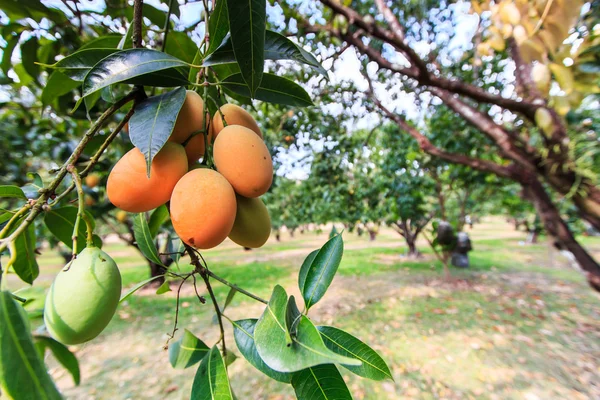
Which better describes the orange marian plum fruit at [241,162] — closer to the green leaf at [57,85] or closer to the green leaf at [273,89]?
the green leaf at [273,89]

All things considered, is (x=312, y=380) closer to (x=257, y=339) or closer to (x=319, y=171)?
(x=257, y=339)

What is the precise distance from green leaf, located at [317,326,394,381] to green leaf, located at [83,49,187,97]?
429 millimetres

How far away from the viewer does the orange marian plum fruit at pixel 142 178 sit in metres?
0.42

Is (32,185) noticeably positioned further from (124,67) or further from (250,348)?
(250,348)

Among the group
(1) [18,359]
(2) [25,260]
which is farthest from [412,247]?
(1) [18,359]

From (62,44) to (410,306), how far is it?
14.3 feet

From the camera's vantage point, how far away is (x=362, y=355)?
16.3 inches

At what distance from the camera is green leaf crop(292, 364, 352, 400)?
0.38 metres

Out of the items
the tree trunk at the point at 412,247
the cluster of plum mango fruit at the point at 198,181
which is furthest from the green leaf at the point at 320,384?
the tree trunk at the point at 412,247

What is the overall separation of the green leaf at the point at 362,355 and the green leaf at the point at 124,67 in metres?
0.43

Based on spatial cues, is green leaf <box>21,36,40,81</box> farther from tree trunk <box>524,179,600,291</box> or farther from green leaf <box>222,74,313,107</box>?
tree trunk <box>524,179,600,291</box>

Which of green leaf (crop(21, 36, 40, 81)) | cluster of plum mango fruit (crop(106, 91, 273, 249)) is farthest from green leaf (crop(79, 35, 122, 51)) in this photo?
green leaf (crop(21, 36, 40, 81))

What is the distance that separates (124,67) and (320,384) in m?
0.47

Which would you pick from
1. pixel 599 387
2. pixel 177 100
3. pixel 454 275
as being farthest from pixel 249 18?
pixel 454 275
